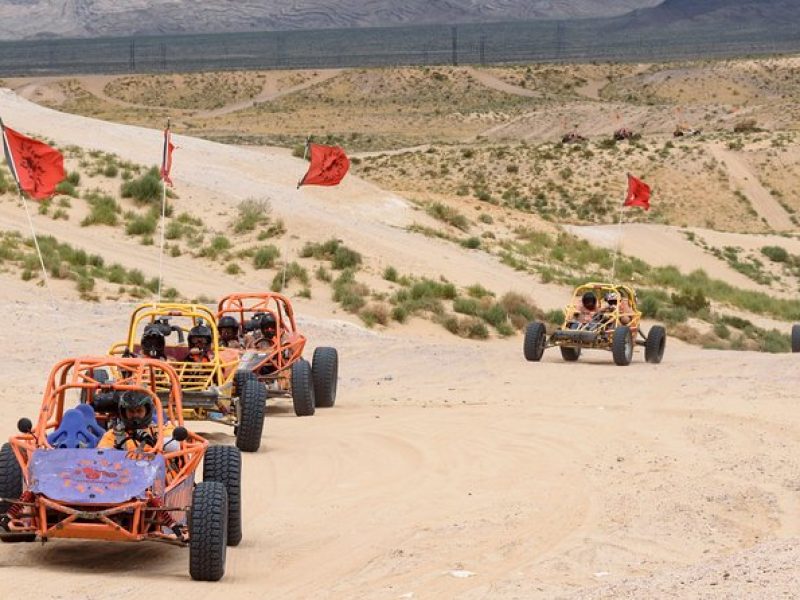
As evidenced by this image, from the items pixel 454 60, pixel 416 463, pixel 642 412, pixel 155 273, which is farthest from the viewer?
pixel 454 60

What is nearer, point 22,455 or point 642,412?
point 22,455

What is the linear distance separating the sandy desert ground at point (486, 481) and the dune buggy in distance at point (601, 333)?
1.18 ft

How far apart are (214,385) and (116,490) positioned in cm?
576

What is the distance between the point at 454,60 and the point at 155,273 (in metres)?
124

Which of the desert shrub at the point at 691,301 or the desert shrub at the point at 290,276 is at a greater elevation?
the desert shrub at the point at 290,276

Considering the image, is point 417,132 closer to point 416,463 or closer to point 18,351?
point 18,351

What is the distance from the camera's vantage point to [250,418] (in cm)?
1475

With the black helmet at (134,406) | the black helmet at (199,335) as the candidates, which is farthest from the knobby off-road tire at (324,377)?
the black helmet at (134,406)

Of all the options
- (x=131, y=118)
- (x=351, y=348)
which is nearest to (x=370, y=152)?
(x=131, y=118)

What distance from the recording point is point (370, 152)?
8112 centimetres

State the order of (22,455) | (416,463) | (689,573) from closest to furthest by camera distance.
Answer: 1. (689,573)
2. (22,455)
3. (416,463)

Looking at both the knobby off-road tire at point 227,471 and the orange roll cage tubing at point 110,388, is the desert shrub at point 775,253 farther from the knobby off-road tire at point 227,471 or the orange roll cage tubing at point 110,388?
the knobby off-road tire at point 227,471

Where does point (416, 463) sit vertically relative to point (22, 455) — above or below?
below

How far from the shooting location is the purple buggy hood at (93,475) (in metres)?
9.69
